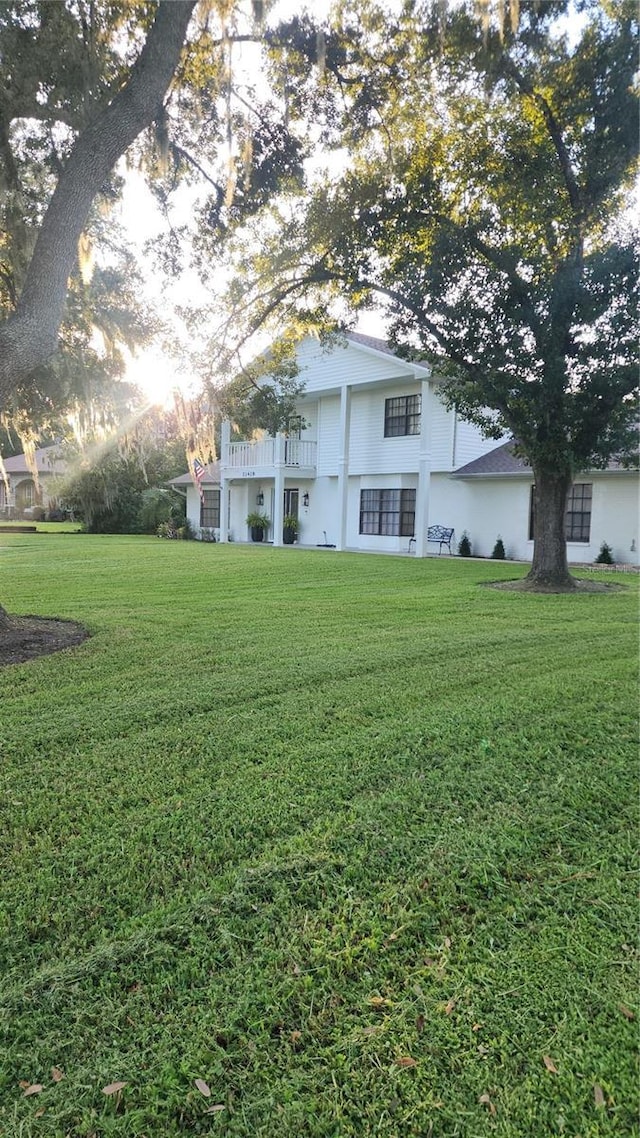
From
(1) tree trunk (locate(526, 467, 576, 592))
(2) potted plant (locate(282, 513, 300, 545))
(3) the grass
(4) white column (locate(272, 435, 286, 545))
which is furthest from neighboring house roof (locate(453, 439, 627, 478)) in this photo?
(3) the grass

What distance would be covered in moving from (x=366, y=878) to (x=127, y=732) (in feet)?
6.36

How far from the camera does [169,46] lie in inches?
239

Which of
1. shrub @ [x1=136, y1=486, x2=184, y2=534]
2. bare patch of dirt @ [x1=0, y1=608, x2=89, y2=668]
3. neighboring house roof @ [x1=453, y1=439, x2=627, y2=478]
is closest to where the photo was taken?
bare patch of dirt @ [x1=0, y1=608, x2=89, y2=668]

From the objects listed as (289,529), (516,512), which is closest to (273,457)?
(289,529)

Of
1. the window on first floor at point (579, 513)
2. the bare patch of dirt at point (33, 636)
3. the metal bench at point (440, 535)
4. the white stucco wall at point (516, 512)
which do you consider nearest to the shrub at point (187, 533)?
the metal bench at point (440, 535)

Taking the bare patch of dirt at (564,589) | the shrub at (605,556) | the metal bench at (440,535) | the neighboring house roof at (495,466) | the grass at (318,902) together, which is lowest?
the grass at (318,902)

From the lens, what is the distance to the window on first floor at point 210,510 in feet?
89.1

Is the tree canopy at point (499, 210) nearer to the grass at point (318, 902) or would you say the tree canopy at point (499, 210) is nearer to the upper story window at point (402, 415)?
the grass at point (318, 902)

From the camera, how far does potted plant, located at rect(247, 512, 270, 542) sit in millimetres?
23516

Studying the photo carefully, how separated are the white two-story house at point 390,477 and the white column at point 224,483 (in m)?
0.05

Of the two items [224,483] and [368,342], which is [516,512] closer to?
[368,342]

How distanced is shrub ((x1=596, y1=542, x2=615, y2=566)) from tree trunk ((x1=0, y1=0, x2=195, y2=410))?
13272 millimetres

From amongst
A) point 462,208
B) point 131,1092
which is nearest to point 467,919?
point 131,1092

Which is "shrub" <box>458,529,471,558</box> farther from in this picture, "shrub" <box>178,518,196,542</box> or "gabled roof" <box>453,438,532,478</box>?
"shrub" <box>178,518,196,542</box>
